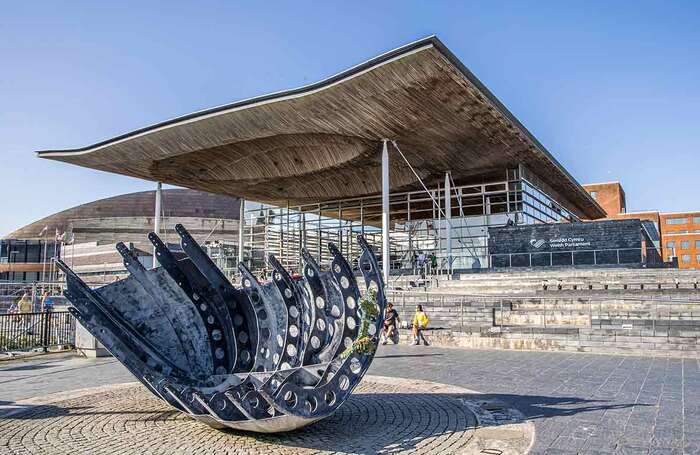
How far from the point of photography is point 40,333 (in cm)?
1850

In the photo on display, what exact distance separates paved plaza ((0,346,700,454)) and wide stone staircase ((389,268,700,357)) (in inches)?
38.2

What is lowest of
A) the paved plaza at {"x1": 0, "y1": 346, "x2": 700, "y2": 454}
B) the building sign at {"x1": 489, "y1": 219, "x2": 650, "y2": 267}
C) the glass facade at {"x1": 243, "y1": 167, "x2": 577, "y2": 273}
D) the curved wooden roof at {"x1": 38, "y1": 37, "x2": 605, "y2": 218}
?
the paved plaza at {"x1": 0, "y1": 346, "x2": 700, "y2": 454}

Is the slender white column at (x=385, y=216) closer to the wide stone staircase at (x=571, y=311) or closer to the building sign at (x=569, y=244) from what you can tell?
the wide stone staircase at (x=571, y=311)

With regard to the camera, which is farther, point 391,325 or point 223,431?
point 391,325

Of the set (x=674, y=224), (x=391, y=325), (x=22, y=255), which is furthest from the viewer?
(x=674, y=224)

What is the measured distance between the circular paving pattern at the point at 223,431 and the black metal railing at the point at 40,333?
31.5 ft

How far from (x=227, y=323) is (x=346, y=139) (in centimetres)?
2034

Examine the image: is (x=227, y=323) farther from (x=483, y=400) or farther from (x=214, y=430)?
(x=483, y=400)

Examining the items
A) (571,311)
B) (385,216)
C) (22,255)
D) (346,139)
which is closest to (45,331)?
(385,216)

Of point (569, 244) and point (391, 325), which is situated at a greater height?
point (569, 244)

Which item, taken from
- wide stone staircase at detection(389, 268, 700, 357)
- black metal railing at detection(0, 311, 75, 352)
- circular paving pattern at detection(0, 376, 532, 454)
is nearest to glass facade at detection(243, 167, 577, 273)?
wide stone staircase at detection(389, 268, 700, 357)

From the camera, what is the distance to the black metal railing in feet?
56.7

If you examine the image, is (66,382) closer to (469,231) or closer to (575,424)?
(575,424)

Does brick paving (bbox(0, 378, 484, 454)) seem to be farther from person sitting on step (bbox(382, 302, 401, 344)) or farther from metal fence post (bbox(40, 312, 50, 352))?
metal fence post (bbox(40, 312, 50, 352))
